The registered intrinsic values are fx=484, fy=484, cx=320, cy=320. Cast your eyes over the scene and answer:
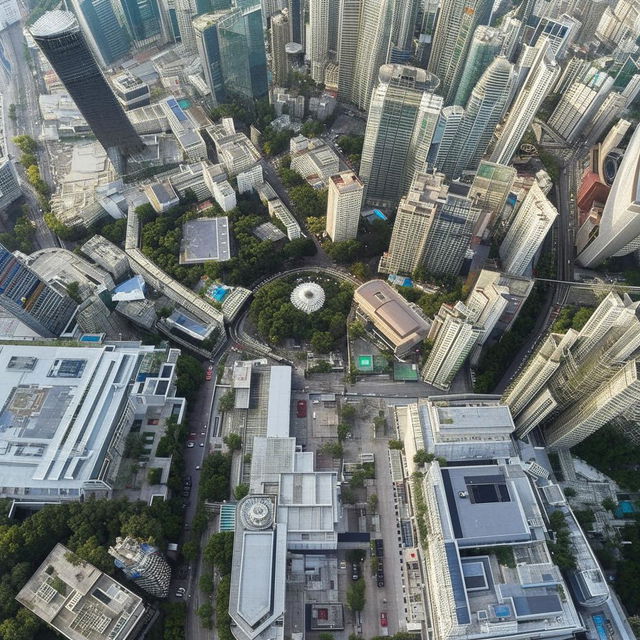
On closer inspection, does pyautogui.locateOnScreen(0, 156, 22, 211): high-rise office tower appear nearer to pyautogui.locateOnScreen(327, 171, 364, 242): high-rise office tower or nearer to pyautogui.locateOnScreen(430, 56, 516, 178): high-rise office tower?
pyautogui.locateOnScreen(327, 171, 364, 242): high-rise office tower

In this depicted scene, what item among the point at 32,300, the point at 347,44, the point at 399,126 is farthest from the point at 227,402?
the point at 347,44

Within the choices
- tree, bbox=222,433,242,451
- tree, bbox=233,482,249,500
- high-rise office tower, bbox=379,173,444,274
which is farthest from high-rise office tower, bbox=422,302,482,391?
tree, bbox=233,482,249,500

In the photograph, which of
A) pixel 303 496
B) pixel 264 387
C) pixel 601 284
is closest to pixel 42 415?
pixel 264 387

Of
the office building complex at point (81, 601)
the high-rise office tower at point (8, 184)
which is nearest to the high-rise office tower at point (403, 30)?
the high-rise office tower at point (8, 184)

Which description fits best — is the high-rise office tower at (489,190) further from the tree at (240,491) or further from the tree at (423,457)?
the tree at (240,491)

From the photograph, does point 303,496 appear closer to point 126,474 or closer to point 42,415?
point 126,474
